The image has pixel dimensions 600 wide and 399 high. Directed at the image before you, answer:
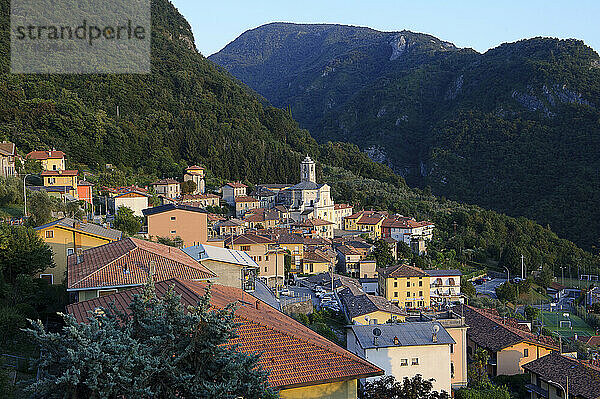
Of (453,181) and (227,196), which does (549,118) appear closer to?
(453,181)

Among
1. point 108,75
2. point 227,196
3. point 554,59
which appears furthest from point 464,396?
point 554,59

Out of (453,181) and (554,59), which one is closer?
(453,181)

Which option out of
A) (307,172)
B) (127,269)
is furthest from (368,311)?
(307,172)

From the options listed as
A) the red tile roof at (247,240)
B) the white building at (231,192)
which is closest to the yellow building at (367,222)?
the white building at (231,192)

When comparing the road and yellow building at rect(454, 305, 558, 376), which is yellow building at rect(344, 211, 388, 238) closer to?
the road

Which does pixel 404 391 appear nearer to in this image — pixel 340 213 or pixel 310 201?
pixel 310 201

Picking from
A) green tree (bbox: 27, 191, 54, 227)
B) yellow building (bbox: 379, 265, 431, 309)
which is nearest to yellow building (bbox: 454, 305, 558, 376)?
yellow building (bbox: 379, 265, 431, 309)
